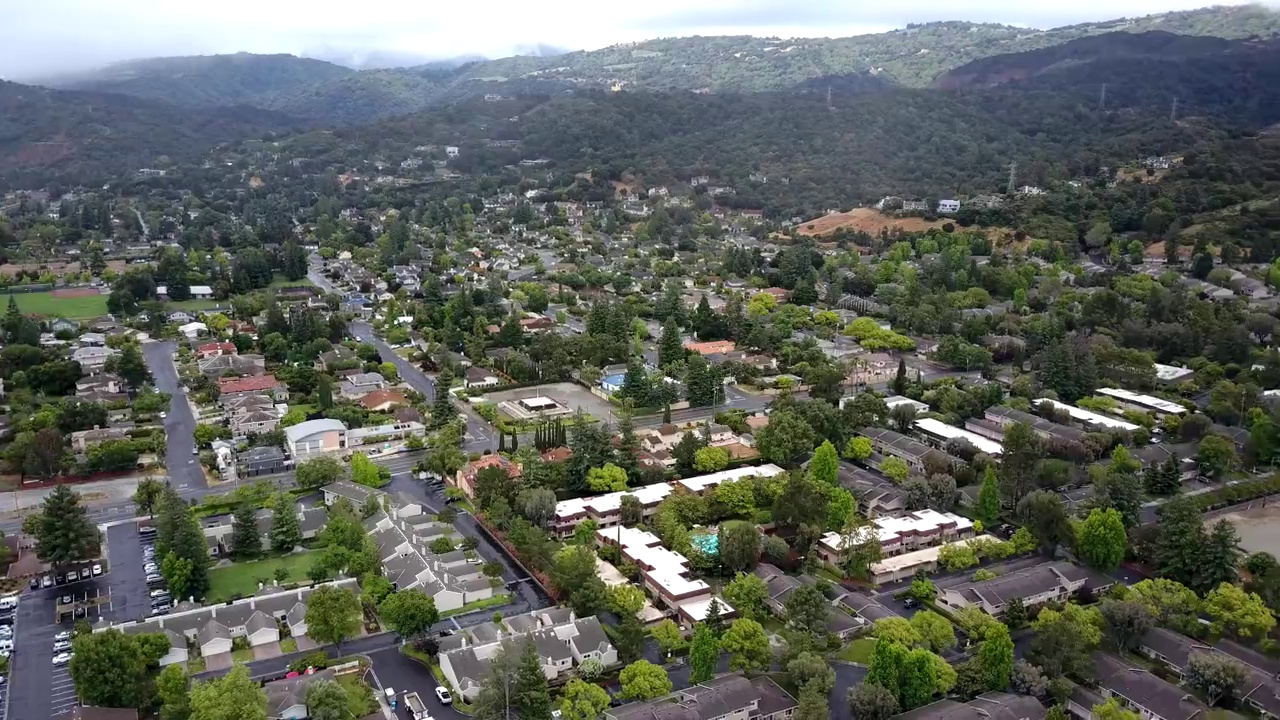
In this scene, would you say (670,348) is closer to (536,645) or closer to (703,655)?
(536,645)

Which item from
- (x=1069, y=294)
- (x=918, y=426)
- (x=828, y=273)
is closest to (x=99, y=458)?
(x=918, y=426)

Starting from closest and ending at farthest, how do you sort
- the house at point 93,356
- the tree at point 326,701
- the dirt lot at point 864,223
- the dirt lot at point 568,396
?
the tree at point 326,701 < the dirt lot at point 568,396 < the house at point 93,356 < the dirt lot at point 864,223

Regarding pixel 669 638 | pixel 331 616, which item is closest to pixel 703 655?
pixel 669 638

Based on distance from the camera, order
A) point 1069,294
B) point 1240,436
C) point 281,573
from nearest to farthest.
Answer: point 281,573 → point 1240,436 → point 1069,294

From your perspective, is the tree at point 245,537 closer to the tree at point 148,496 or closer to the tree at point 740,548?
the tree at point 148,496

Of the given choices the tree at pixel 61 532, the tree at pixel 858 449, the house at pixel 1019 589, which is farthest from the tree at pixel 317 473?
the house at pixel 1019 589

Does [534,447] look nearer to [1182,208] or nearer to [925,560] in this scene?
[925,560]

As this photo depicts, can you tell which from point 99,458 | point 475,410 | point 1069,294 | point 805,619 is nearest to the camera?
point 805,619

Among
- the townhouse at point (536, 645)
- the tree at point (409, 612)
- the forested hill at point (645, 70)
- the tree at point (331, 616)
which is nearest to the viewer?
the townhouse at point (536, 645)
